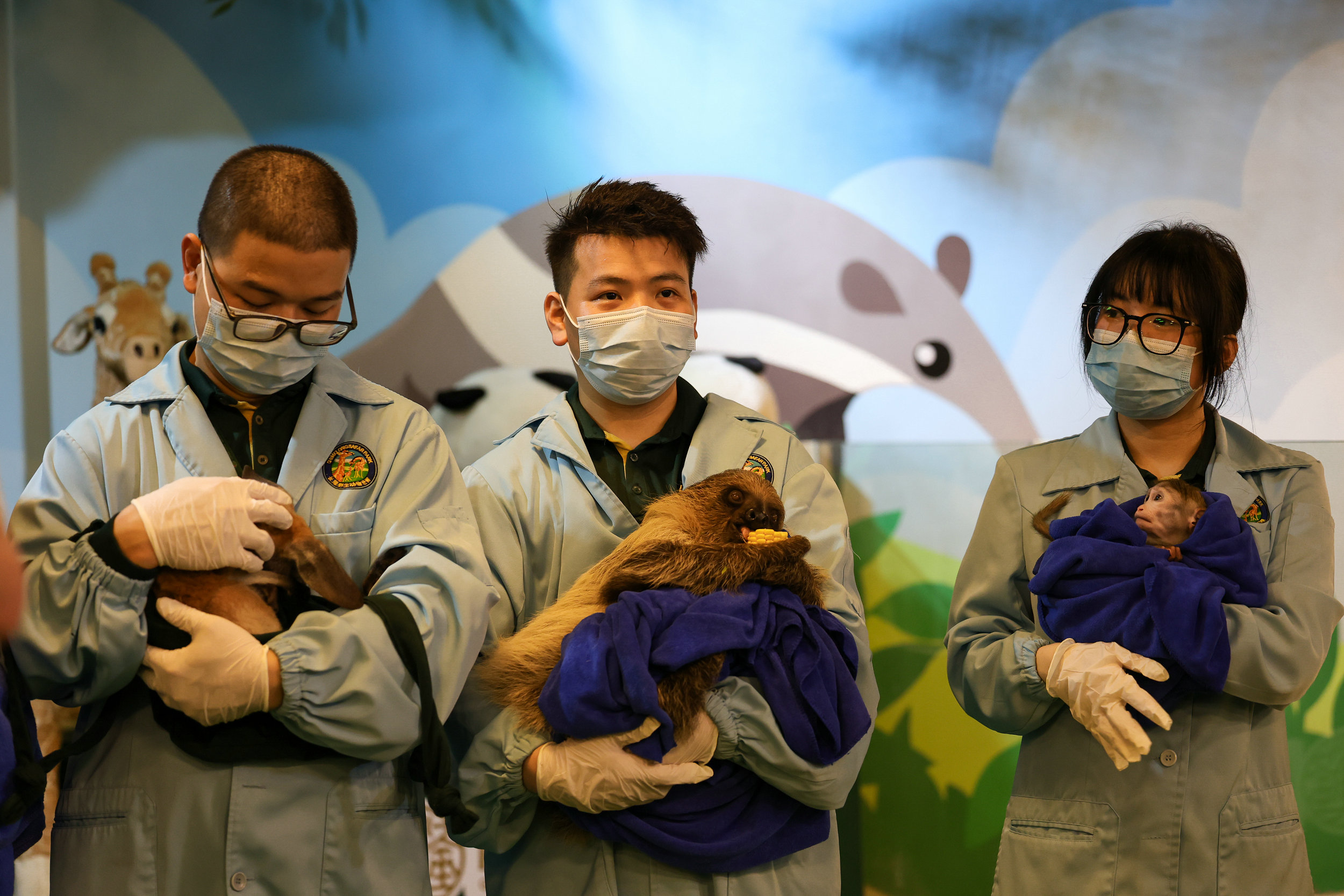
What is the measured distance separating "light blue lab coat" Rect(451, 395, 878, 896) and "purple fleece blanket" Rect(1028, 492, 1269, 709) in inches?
18.5

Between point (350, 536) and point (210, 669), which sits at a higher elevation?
point (350, 536)

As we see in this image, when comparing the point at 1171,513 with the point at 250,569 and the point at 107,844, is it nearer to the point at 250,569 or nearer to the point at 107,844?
the point at 250,569

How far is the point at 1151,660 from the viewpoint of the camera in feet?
7.32

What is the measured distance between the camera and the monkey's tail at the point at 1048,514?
8.32 ft

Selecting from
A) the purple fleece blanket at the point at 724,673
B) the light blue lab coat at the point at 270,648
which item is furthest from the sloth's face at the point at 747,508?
the light blue lab coat at the point at 270,648

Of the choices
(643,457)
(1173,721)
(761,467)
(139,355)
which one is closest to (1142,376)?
(1173,721)

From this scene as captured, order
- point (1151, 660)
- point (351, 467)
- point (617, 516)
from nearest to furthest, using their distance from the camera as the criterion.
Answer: point (351, 467)
point (1151, 660)
point (617, 516)

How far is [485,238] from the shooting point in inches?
168

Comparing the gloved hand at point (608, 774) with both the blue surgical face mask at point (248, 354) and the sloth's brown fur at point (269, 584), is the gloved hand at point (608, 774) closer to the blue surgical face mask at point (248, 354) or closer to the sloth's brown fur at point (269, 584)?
the sloth's brown fur at point (269, 584)

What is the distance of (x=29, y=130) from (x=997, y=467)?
3.97 meters

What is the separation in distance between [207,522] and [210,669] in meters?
0.25

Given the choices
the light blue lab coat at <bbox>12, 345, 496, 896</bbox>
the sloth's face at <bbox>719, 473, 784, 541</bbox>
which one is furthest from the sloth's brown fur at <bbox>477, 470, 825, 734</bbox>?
the light blue lab coat at <bbox>12, 345, 496, 896</bbox>

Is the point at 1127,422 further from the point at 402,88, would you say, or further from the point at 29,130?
the point at 29,130

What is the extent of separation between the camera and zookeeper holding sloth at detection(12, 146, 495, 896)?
5.78ft
